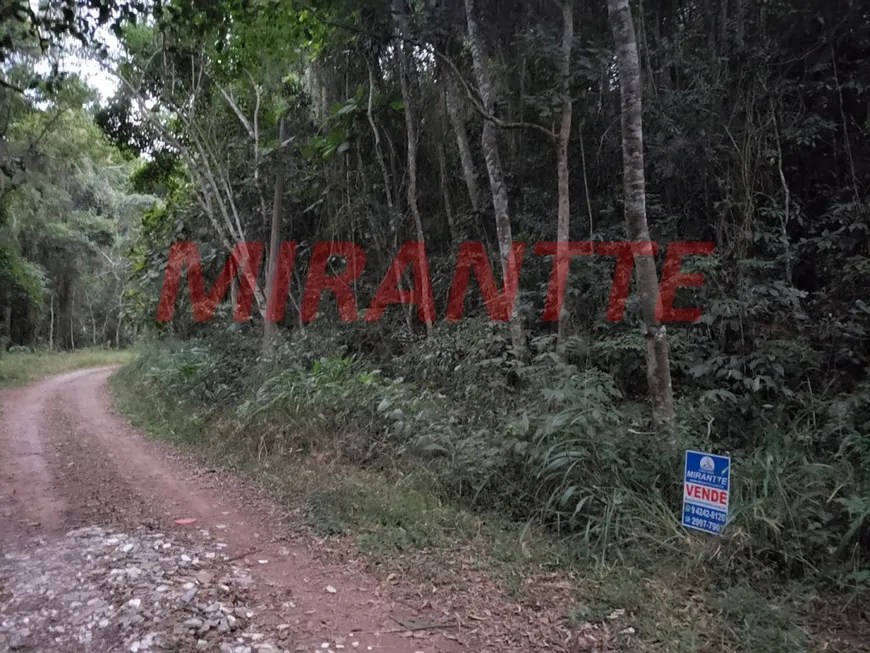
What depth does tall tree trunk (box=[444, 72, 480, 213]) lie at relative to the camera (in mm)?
8789

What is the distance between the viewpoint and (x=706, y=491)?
4.06 metres

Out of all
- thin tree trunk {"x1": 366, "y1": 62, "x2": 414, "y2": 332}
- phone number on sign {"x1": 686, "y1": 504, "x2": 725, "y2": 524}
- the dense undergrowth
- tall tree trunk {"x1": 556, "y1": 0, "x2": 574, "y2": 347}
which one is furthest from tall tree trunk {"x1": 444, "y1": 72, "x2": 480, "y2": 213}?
phone number on sign {"x1": 686, "y1": 504, "x2": 725, "y2": 524}

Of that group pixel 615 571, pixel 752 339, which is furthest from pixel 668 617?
pixel 752 339

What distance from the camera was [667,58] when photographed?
8055 mm

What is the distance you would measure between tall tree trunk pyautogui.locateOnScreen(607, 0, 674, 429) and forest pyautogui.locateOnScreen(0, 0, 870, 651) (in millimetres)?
30

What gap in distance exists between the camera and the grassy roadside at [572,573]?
3.33m

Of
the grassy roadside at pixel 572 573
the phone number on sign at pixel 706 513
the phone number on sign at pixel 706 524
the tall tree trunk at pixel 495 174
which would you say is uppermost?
the tall tree trunk at pixel 495 174

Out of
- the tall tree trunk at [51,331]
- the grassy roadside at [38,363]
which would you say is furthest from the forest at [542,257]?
the tall tree trunk at [51,331]

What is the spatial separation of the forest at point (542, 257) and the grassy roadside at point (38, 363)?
4197mm

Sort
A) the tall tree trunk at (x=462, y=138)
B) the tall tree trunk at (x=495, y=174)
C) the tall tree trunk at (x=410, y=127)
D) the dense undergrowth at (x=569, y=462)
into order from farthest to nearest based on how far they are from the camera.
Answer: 1. the tall tree trunk at (x=410, y=127)
2. the tall tree trunk at (x=462, y=138)
3. the tall tree trunk at (x=495, y=174)
4. the dense undergrowth at (x=569, y=462)

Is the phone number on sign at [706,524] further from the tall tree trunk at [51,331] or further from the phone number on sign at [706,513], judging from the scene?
the tall tree trunk at [51,331]

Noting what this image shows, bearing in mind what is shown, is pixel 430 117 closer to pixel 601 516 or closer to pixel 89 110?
pixel 601 516

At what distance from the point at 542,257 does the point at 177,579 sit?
19.9 ft

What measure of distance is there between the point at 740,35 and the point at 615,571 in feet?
22.5
